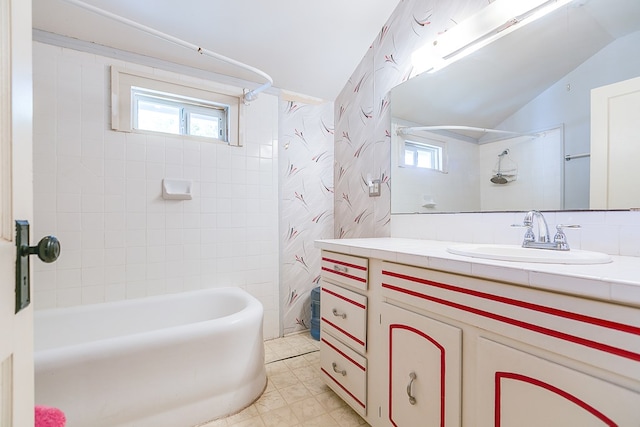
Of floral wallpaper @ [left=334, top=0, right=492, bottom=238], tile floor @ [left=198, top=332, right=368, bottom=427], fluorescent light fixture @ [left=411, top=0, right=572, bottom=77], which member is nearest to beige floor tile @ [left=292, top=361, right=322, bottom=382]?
tile floor @ [left=198, top=332, right=368, bottom=427]

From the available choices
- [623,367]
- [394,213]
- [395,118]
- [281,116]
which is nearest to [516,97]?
[395,118]

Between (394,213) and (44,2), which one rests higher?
(44,2)

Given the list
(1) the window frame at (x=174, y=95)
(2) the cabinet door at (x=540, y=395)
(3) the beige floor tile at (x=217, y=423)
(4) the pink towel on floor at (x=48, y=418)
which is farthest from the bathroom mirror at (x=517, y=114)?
(4) the pink towel on floor at (x=48, y=418)

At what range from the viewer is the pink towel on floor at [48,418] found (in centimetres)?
56

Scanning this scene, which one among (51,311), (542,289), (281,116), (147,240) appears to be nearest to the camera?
(542,289)

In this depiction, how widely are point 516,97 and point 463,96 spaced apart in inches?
11.7

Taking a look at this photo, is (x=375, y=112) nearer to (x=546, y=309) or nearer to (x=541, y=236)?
(x=541, y=236)

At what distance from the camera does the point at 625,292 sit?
564mm

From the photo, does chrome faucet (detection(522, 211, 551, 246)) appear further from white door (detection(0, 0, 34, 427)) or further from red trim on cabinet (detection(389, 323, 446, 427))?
white door (detection(0, 0, 34, 427))

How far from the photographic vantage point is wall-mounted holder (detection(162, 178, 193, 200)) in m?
1.86

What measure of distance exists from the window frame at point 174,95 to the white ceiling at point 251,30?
142mm

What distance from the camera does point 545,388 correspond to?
685mm

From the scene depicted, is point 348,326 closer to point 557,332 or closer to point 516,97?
point 557,332

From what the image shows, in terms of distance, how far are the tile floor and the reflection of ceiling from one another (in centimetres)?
168
